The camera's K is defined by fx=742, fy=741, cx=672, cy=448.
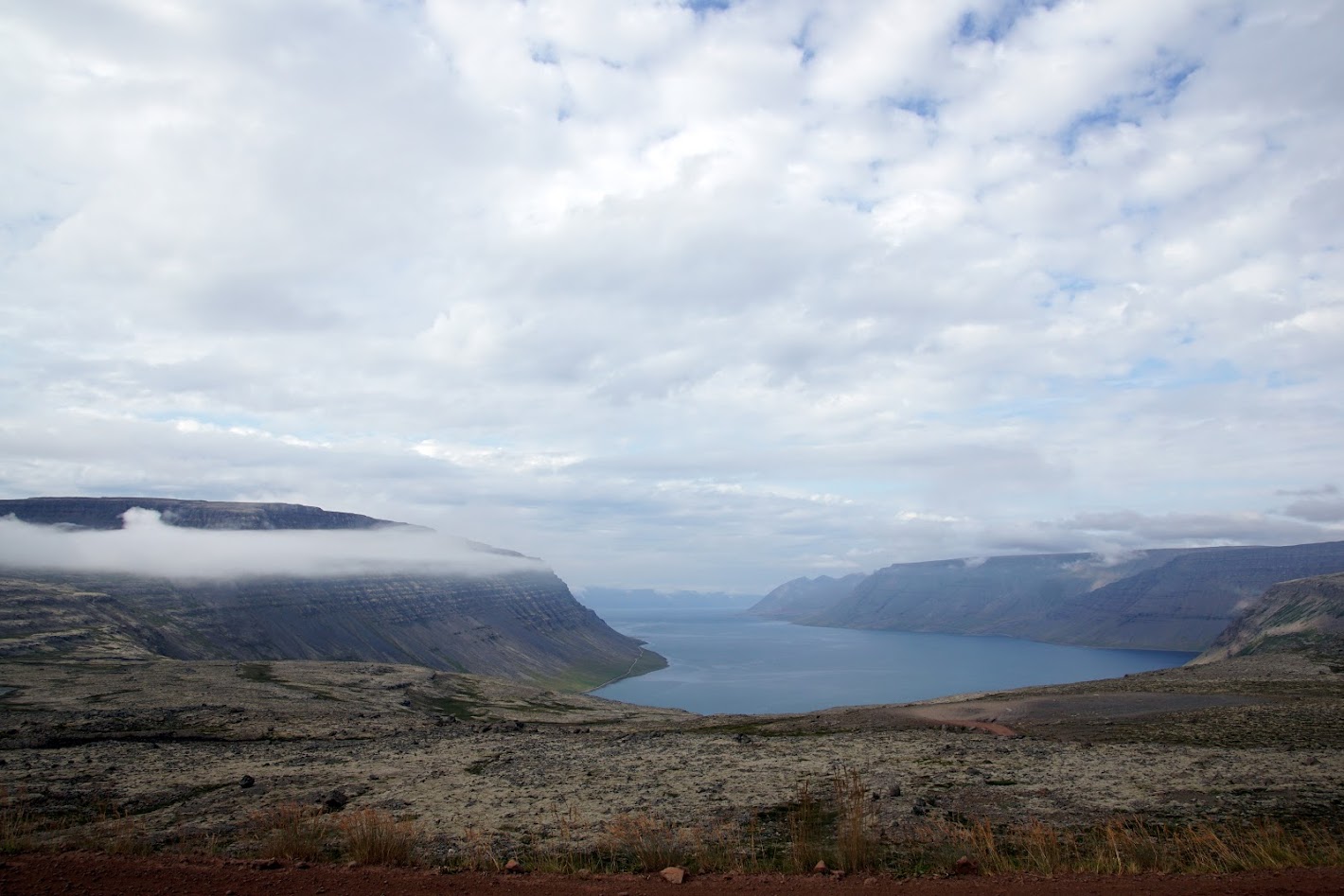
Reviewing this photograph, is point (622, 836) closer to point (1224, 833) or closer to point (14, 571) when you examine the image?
point (1224, 833)

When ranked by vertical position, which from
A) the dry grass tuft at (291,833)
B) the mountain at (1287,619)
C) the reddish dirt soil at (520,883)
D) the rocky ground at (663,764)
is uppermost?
the reddish dirt soil at (520,883)

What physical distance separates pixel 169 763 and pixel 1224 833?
3250 centimetres

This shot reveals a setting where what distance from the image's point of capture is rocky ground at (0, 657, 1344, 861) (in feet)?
56.5

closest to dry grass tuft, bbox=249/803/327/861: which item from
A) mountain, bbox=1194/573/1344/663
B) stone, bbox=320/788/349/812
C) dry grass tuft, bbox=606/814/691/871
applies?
stone, bbox=320/788/349/812

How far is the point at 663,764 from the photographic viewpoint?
86.6ft

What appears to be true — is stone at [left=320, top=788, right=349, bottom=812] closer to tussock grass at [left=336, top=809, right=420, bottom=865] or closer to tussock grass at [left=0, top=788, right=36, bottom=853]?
tussock grass at [left=336, top=809, right=420, bottom=865]

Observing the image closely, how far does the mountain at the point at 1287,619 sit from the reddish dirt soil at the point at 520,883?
16167 centimetres

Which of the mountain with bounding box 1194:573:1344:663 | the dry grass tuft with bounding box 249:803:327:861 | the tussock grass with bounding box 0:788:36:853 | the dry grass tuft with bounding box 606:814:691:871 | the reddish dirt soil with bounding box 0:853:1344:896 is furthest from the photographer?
the mountain with bounding box 1194:573:1344:663

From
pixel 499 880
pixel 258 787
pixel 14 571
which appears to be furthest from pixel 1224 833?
pixel 14 571

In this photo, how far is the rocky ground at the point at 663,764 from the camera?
17.2 metres

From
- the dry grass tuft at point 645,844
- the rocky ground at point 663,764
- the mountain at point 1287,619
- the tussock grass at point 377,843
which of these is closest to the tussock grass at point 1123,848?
the rocky ground at point 663,764

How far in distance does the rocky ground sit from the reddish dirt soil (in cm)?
242

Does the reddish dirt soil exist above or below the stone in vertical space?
above

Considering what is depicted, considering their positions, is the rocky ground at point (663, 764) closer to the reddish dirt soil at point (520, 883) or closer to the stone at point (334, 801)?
the stone at point (334, 801)
